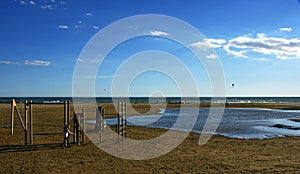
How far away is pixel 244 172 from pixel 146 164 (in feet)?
11.5

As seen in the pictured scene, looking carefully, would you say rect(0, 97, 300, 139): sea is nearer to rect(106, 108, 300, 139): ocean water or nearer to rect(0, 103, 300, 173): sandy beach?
rect(106, 108, 300, 139): ocean water

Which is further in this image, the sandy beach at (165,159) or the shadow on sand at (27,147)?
the shadow on sand at (27,147)

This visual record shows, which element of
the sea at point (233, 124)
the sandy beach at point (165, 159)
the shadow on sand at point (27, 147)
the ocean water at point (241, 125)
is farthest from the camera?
the sea at point (233, 124)

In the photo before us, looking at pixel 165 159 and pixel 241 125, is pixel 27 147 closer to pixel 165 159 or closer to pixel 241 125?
pixel 165 159

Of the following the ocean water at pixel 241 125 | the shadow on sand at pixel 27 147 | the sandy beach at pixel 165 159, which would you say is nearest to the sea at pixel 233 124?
the ocean water at pixel 241 125

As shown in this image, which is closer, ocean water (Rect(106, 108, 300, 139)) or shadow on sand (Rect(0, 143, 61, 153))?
shadow on sand (Rect(0, 143, 61, 153))

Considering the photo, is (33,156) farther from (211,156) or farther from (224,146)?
(224,146)

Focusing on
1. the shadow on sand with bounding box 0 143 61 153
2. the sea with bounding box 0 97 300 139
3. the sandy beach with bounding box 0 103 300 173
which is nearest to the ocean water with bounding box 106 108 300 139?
the sea with bounding box 0 97 300 139

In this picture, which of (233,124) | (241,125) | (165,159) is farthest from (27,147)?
(233,124)

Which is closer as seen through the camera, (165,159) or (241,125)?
(165,159)

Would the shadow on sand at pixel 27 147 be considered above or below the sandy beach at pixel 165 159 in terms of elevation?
above

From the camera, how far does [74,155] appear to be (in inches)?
545

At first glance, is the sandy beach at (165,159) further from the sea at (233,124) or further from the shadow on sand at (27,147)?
the sea at (233,124)

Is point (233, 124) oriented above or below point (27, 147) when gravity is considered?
below
